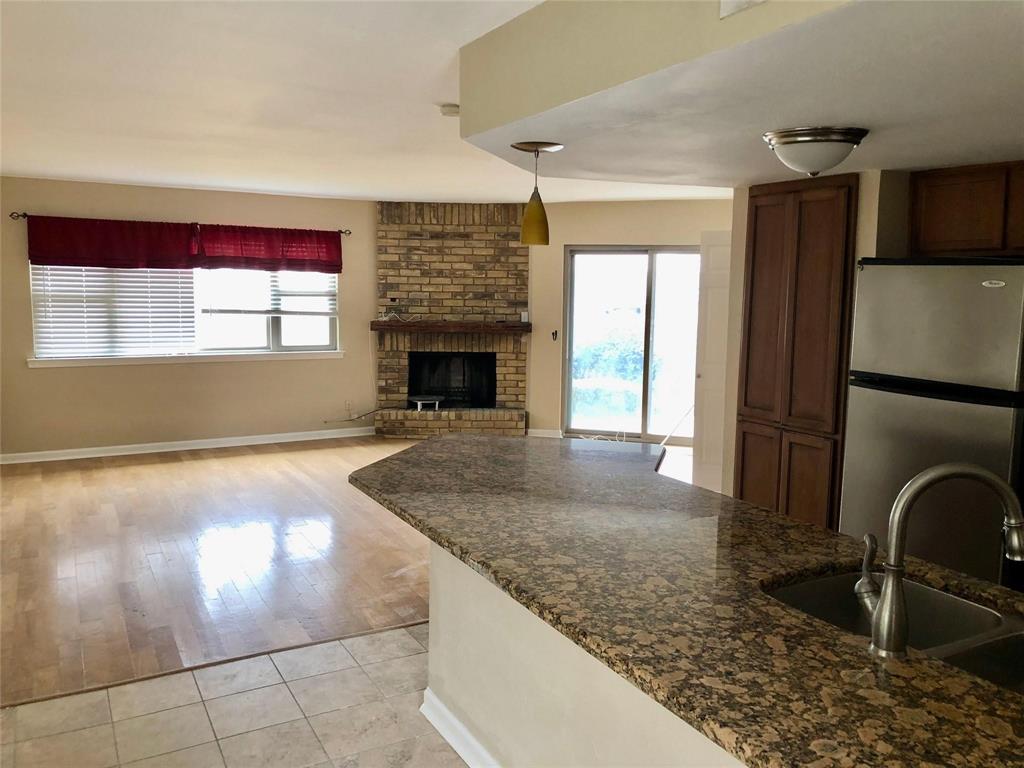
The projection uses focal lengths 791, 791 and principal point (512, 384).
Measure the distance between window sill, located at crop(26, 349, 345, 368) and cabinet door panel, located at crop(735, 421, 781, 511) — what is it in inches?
178

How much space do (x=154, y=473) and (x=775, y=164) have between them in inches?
201

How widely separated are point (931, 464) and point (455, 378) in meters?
5.53

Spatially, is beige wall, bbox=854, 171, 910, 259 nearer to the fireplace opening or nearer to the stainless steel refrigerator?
the stainless steel refrigerator

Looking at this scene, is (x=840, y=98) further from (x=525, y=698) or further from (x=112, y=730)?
(x=112, y=730)

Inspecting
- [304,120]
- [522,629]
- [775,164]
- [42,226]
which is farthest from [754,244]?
[42,226]

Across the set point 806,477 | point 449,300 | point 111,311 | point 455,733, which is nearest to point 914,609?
point 455,733

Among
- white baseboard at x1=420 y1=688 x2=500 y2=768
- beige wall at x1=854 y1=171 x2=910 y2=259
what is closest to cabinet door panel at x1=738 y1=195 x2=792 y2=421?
beige wall at x1=854 y1=171 x2=910 y2=259

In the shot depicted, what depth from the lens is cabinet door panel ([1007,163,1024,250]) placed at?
322cm

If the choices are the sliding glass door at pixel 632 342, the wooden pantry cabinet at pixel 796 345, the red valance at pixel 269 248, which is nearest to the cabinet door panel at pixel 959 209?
→ the wooden pantry cabinet at pixel 796 345

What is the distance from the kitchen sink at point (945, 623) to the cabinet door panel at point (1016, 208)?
2.05 meters

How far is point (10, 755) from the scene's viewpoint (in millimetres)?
2527

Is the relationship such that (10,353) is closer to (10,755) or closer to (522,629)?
(10,755)

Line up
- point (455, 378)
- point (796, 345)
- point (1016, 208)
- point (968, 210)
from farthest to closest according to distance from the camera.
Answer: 1. point (455, 378)
2. point (796, 345)
3. point (968, 210)
4. point (1016, 208)

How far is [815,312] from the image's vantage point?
3869 millimetres
